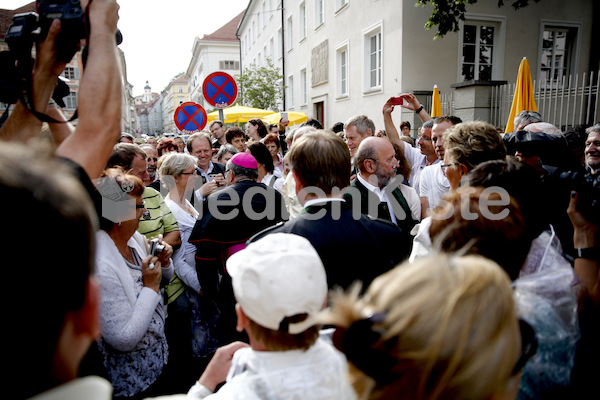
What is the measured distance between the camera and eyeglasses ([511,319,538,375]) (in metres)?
0.92

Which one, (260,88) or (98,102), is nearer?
(98,102)

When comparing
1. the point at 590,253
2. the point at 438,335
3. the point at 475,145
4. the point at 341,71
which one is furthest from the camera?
the point at 341,71

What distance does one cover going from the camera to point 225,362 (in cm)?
135

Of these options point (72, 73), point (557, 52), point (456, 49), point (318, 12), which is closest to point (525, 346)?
point (456, 49)

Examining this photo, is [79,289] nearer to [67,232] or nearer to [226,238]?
[67,232]

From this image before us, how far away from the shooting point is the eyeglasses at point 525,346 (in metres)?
0.92

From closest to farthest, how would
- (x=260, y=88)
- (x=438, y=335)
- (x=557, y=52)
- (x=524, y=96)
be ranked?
1. (x=438, y=335)
2. (x=524, y=96)
3. (x=557, y=52)
4. (x=260, y=88)

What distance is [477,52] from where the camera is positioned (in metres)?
11.0

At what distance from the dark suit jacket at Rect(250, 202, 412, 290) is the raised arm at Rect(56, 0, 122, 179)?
3.34 ft

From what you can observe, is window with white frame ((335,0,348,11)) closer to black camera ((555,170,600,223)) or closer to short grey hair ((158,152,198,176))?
short grey hair ((158,152,198,176))

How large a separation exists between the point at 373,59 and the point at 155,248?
12.0 m

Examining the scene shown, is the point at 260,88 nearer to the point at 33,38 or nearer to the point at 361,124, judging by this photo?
the point at 361,124

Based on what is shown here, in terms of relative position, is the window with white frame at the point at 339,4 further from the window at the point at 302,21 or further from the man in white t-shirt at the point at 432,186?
the man in white t-shirt at the point at 432,186

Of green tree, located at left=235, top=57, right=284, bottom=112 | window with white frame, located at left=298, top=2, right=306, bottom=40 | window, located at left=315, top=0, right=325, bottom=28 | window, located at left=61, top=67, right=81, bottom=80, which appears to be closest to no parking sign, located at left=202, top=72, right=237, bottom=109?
window, located at left=315, top=0, right=325, bottom=28
